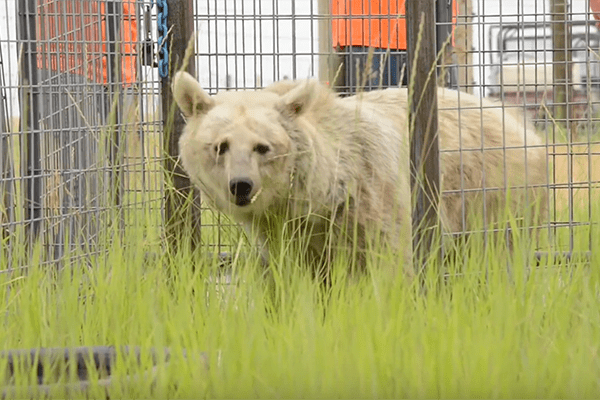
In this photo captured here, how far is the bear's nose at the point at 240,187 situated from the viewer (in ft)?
11.2

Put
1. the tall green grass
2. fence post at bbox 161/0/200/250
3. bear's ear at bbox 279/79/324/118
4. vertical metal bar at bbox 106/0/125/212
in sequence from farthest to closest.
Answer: fence post at bbox 161/0/200/250 < bear's ear at bbox 279/79/324/118 < vertical metal bar at bbox 106/0/125/212 < the tall green grass

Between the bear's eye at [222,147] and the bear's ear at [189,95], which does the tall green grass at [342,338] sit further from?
the bear's ear at [189,95]

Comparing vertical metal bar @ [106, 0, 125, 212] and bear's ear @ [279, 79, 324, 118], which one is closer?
vertical metal bar @ [106, 0, 125, 212]

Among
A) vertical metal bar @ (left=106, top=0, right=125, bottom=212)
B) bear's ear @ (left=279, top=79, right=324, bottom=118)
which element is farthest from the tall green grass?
bear's ear @ (left=279, top=79, right=324, bottom=118)

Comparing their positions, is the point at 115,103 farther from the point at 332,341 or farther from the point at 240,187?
the point at 332,341

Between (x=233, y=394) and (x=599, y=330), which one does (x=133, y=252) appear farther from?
(x=599, y=330)

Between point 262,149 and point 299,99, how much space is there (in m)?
0.28

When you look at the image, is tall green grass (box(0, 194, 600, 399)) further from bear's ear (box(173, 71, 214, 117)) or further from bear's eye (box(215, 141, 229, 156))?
bear's ear (box(173, 71, 214, 117))

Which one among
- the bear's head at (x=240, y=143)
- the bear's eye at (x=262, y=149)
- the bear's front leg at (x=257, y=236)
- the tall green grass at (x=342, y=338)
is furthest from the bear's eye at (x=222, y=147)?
the tall green grass at (x=342, y=338)

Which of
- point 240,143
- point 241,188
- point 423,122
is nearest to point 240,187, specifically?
point 241,188

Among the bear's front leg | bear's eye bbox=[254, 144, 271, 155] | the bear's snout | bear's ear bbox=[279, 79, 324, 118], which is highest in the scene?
bear's ear bbox=[279, 79, 324, 118]

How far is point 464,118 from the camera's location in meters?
4.57

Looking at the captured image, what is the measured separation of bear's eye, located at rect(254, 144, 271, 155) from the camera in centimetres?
357

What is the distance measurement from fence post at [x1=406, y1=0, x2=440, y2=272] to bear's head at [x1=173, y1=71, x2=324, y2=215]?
428 mm
